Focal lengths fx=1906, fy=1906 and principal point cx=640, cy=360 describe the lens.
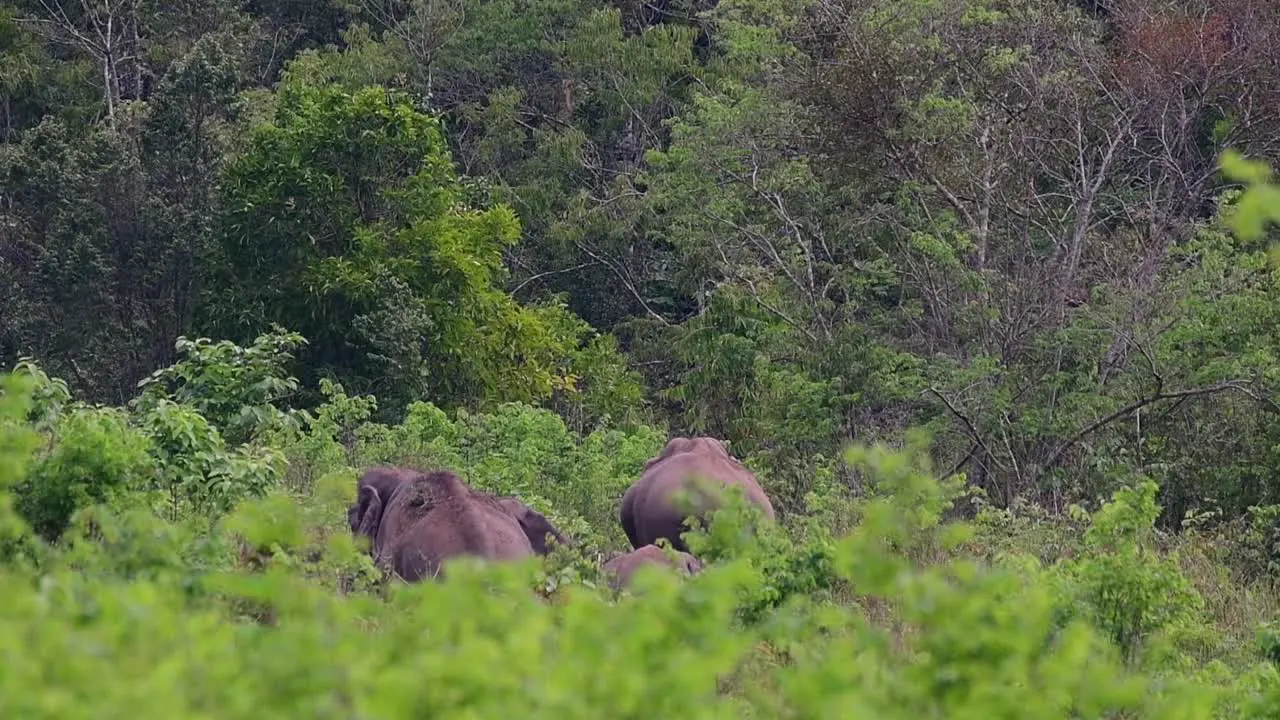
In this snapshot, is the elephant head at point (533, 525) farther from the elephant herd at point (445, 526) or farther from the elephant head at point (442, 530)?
the elephant head at point (442, 530)

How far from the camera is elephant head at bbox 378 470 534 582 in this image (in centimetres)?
952

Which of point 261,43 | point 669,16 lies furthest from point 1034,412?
point 261,43

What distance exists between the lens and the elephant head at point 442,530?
375 inches

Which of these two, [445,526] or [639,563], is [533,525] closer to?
[445,526]

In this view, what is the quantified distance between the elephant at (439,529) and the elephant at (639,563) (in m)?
0.46

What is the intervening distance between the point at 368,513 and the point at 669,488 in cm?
220

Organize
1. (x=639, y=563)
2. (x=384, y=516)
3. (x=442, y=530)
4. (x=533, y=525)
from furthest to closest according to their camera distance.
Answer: (x=384, y=516) → (x=533, y=525) → (x=442, y=530) → (x=639, y=563)

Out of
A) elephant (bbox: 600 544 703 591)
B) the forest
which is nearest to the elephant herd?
elephant (bbox: 600 544 703 591)

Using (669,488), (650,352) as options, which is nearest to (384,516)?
(669,488)

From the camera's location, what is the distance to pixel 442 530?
9688 mm

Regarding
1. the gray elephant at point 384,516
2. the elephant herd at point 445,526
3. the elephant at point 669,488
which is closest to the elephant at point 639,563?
the elephant herd at point 445,526

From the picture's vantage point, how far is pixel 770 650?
765 centimetres

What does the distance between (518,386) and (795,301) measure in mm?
4706

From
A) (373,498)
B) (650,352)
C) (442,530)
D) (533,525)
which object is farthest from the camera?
(650,352)
